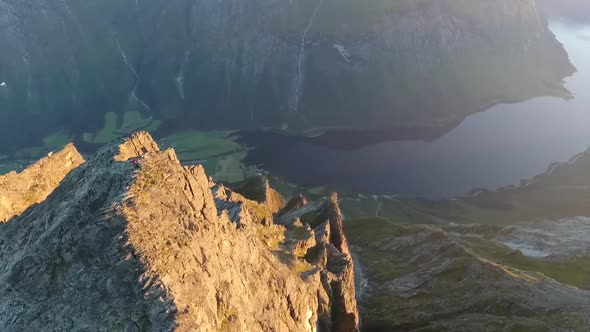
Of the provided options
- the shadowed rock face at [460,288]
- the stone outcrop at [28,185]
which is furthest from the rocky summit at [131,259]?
the shadowed rock face at [460,288]

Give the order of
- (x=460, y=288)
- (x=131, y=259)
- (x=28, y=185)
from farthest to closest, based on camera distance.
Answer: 1. (x=460, y=288)
2. (x=28, y=185)
3. (x=131, y=259)

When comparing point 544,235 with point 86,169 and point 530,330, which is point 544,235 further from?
point 86,169

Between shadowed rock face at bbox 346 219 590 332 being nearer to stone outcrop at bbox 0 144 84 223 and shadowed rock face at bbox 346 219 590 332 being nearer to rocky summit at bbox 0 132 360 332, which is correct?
rocky summit at bbox 0 132 360 332

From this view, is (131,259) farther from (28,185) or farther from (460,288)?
(460,288)

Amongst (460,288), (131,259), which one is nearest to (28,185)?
(131,259)

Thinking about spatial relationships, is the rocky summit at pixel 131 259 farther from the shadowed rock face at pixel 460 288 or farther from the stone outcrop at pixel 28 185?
the shadowed rock face at pixel 460 288

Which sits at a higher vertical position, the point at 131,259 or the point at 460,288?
the point at 131,259

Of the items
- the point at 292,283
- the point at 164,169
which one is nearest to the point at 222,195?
the point at 292,283

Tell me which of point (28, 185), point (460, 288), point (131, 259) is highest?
point (131, 259)

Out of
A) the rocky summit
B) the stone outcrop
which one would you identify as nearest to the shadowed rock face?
the rocky summit
